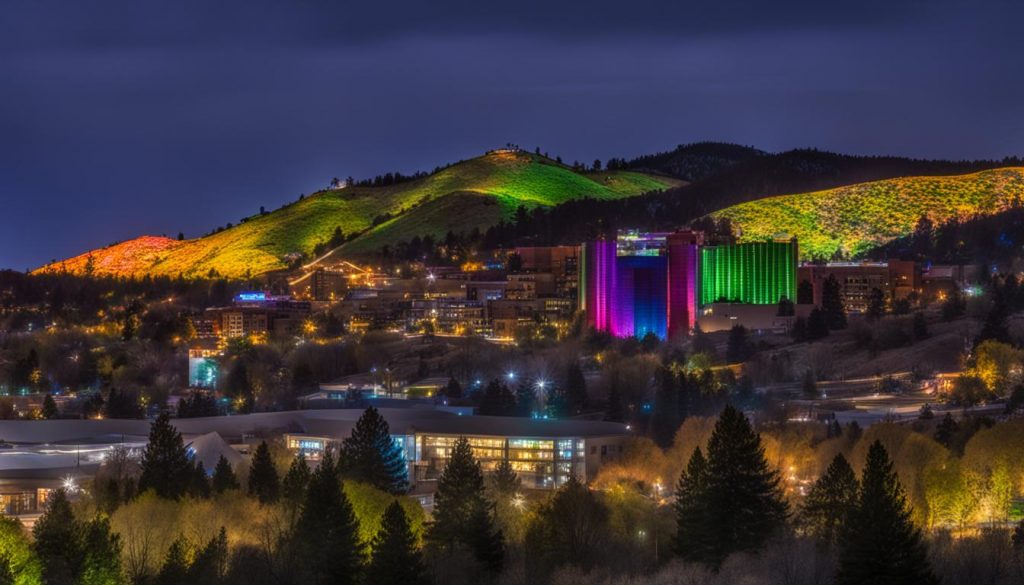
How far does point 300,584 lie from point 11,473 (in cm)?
2024

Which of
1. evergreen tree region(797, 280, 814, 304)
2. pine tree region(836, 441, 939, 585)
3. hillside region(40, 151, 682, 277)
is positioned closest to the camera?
pine tree region(836, 441, 939, 585)

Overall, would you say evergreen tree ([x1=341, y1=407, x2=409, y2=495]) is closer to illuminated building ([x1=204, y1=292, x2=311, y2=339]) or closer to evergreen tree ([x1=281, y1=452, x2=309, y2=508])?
evergreen tree ([x1=281, y1=452, x2=309, y2=508])

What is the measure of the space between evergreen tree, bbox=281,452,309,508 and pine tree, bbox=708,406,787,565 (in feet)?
38.0

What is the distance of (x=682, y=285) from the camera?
9906cm

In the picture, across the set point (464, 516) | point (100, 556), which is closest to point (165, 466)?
point (100, 556)

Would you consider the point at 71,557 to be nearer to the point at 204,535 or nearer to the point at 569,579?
the point at 204,535

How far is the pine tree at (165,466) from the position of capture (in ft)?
170

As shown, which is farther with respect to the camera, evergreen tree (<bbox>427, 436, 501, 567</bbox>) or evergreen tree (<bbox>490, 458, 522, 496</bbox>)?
evergreen tree (<bbox>490, 458, 522, 496</bbox>)

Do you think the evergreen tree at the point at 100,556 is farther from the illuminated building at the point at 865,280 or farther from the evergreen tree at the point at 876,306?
the illuminated building at the point at 865,280

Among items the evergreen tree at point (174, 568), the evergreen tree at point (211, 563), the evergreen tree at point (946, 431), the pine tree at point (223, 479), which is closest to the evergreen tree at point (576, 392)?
the evergreen tree at point (946, 431)

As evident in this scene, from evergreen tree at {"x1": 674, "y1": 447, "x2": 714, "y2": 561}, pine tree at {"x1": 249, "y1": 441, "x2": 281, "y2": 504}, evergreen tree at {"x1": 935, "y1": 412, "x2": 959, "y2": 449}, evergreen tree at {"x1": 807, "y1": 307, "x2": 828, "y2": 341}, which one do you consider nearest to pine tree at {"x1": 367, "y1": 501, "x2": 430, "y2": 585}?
evergreen tree at {"x1": 674, "y1": 447, "x2": 714, "y2": 561}

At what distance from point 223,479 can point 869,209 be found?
3386 inches

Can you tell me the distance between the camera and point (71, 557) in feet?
135

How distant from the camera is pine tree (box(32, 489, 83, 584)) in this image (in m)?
40.5
